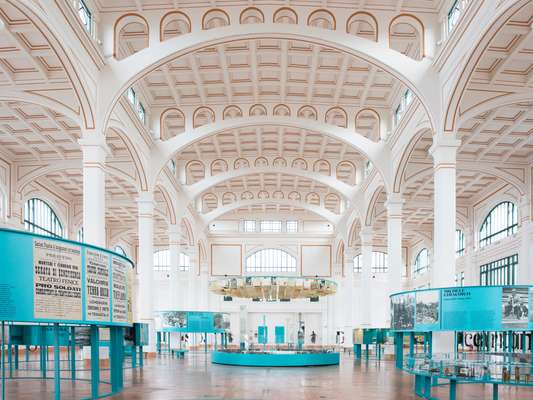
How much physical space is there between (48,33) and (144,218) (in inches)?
596

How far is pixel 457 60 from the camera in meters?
21.3

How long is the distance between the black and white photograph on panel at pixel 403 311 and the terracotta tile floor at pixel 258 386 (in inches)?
70.5

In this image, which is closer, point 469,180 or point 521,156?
point 521,156

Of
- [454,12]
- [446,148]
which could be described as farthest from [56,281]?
[454,12]

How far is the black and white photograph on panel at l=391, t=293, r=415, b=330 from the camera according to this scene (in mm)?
19406

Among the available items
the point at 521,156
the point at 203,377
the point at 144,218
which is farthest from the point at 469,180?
the point at 203,377

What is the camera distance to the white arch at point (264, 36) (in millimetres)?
23547

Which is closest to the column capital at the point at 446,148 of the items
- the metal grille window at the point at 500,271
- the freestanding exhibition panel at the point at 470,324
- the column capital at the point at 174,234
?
the freestanding exhibition panel at the point at 470,324

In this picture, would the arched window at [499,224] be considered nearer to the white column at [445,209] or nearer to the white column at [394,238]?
the white column at [394,238]

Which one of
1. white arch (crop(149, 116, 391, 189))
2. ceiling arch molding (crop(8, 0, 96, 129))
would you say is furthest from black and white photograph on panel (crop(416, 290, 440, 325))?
white arch (crop(149, 116, 391, 189))

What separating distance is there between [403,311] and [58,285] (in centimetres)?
1228

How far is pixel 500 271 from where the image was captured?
40375mm

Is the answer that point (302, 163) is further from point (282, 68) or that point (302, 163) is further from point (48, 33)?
point (48, 33)

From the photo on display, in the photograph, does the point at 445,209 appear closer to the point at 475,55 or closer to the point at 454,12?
the point at 475,55
